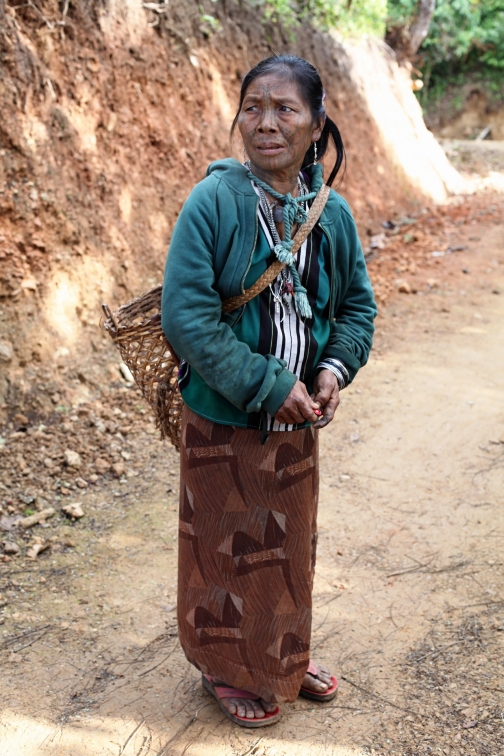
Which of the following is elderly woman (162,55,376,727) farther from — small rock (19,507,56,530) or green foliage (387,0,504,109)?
green foliage (387,0,504,109)

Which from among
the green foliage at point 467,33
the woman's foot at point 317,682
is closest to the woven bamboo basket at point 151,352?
the woman's foot at point 317,682

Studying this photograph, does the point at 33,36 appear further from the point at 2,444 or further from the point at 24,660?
the point at 24,660

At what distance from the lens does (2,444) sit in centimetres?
394

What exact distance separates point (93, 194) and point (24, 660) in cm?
321

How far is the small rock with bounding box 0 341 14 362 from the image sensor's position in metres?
4.12

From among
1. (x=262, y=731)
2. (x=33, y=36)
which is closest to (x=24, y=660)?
(x=262, y=731)

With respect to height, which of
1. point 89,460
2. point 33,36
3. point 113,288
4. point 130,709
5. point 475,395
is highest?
point 33,36

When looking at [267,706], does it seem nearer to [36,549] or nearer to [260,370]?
[260,370]

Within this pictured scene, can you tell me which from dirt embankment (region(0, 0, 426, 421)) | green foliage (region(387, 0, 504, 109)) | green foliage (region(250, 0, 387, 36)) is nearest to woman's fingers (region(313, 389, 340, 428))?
dirt embankment (region(0, 0, 426, 421))

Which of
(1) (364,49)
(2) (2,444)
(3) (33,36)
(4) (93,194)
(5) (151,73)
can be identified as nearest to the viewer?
(2) (2,444)

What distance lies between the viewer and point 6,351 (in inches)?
163

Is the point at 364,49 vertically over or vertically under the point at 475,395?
over

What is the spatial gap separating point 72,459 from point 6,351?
0.75m

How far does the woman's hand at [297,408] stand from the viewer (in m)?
1.94
